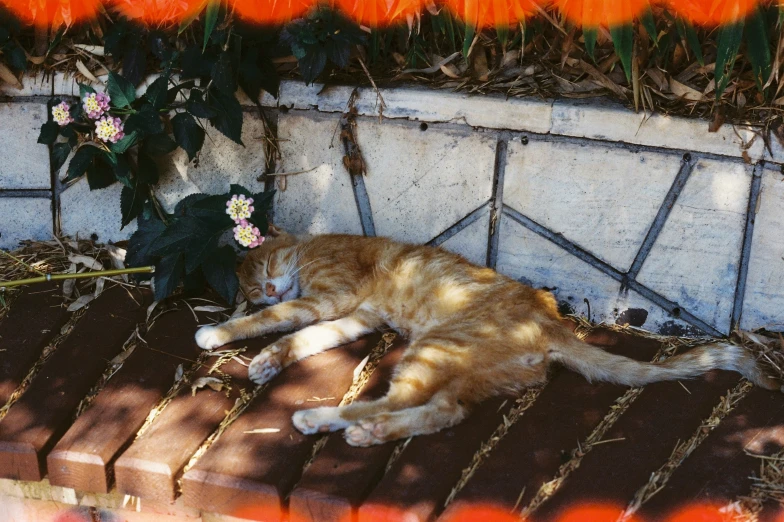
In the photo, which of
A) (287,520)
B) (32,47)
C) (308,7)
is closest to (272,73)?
(308,7)

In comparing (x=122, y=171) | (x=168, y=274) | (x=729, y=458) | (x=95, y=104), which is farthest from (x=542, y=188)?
(x=95, y=104)

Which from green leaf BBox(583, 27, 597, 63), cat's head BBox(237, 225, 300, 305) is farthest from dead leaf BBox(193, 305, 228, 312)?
green leaf BBox(583, 27, 597, 63)

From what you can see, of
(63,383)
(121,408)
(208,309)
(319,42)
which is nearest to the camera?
(121,408)

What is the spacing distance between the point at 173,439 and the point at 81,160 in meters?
1.45

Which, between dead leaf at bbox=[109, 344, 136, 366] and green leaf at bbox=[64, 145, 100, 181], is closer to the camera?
dead leaf at bbox=[109, 344, 136, 366]

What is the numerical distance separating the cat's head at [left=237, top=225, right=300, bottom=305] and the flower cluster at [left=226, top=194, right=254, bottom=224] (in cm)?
25

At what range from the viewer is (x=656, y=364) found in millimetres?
3111

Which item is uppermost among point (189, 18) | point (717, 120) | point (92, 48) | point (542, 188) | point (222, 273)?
point (189, 18)

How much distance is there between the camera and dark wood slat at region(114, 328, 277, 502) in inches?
110

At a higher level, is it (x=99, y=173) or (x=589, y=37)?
(x=589, y=37)

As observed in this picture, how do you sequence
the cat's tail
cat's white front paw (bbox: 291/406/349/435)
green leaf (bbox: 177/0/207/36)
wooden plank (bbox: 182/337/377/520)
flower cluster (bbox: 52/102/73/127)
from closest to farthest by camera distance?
wooden plank (bbox: 182/337/377/520) → cat's white front paw (bbox: 291/406/349/435) → the cat's tail → green leaf (bbox: 177/0/207/36) → flower cluster (bbox: 52/102/73/127)

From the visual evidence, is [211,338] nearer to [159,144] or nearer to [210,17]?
[159,144]

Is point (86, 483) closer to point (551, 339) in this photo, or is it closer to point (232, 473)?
point (232, 473)

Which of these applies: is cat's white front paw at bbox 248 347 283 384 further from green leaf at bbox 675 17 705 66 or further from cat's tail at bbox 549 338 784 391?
green leaf at bbox 675 17 705 66
